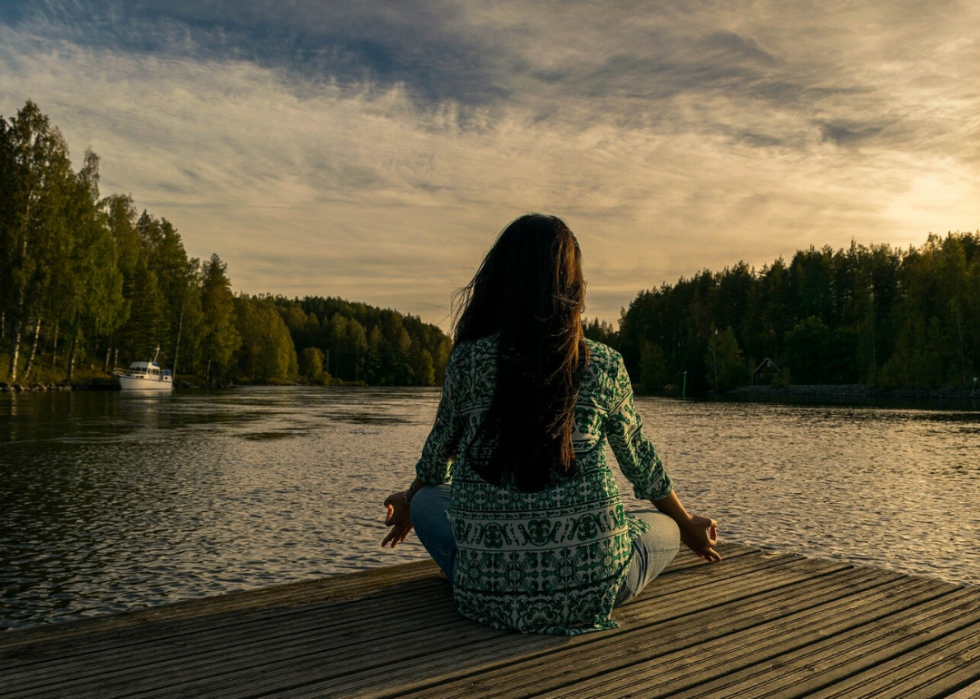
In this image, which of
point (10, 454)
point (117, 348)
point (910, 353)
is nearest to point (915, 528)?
point (10, 454)

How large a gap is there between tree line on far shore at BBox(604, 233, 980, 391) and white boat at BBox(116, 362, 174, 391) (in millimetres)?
69649

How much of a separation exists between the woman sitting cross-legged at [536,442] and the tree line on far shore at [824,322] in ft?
262

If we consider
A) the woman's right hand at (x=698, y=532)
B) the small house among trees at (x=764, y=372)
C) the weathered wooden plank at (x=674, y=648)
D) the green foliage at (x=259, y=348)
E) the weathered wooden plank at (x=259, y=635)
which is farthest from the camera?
A: the small house among trees at (x=764, y=372)

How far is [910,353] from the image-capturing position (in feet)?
247

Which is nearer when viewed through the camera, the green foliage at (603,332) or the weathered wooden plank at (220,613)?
the weathered wooden plank at (220,613)

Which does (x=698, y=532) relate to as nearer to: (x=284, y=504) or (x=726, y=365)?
(x=284, y=504)

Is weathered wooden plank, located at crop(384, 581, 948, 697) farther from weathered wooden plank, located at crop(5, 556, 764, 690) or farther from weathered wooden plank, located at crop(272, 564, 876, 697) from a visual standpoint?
weathered wooden plank, located at crop(5, 556, 764, 690)

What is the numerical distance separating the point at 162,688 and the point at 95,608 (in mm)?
3938

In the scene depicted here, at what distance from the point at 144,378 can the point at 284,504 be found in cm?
Answer: 5183

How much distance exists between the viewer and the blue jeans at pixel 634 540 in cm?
351

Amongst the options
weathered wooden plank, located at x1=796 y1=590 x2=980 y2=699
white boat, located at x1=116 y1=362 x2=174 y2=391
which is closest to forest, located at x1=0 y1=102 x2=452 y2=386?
white boat, located at x1=116 y1=362 x2=174 y2=391

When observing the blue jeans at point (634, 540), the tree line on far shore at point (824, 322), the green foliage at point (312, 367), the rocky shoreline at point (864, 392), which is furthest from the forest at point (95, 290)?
the tree line on far shore at point (824, 322)

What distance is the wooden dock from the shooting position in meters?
2.72

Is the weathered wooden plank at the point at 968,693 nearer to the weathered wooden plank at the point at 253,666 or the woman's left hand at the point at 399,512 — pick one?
the weathered wooden plank at the point at 253,666
